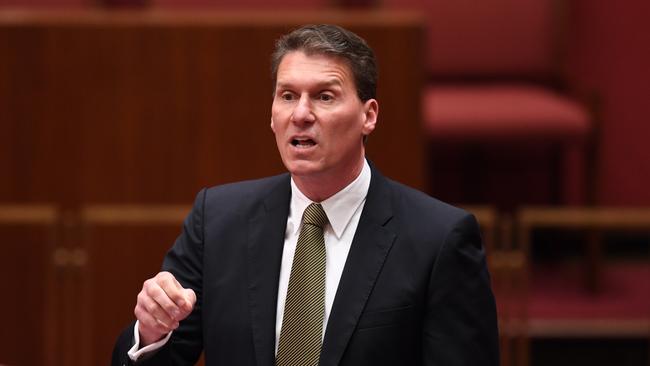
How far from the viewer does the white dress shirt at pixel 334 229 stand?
2.39 feet

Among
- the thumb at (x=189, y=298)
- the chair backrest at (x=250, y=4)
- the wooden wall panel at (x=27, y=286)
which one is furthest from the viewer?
the chair backrest at (x=250, y=4)

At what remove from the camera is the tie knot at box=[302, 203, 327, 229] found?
0.74 metres

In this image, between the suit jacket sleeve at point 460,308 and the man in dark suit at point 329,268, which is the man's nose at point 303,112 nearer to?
the man in dark suit at point 329,268

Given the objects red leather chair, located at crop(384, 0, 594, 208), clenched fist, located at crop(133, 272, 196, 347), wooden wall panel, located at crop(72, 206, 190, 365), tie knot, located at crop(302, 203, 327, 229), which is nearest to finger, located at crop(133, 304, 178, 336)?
clenched fist, located at crop(133, 272, 196, 347)

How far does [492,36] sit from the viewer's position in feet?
5.81

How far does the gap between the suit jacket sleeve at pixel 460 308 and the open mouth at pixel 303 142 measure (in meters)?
0.10

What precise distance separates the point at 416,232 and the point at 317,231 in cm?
6

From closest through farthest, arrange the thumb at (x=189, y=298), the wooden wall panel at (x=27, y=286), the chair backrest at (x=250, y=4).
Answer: the thumb at (x=189, y=298)
the wooden wall panel at (x=27, y=286)
the chair backrest at (x=250, y=4)

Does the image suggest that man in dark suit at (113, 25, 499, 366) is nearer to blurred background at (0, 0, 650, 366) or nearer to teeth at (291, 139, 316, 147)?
teeth at (291, 139, 316, 147)

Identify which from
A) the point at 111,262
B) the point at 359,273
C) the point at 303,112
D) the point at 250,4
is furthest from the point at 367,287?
the point at 250,4

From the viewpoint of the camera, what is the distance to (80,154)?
52.6 inches

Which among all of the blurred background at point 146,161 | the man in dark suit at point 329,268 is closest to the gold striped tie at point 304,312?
the man in dark suit at point 329,268

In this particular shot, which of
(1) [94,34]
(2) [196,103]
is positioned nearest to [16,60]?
(1) [94,34]

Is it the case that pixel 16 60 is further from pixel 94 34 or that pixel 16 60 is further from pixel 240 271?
pixel 240 271
